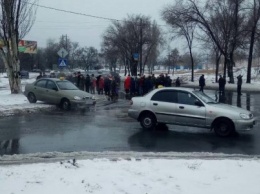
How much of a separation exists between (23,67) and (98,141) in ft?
313

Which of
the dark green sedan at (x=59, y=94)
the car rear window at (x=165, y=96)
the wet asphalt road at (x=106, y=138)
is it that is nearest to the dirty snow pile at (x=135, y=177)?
the wet asphalt road at (x=106, y=138)

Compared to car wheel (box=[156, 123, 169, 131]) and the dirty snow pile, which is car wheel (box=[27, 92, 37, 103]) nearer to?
car wheel (box=[156, 123, 169, 131])

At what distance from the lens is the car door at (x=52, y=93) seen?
752 inches

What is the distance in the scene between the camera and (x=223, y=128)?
11641mm

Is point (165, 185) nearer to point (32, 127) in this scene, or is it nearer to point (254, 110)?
point (32, 127)

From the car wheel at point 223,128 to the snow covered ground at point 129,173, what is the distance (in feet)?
9.01

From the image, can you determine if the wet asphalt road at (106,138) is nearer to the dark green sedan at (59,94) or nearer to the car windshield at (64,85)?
the dark green sedan at (59,94)

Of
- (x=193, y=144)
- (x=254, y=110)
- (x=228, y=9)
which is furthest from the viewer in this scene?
(x=228, y=9)

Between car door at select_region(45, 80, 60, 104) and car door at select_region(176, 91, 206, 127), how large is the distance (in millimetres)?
8313

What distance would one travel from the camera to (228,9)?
4459 centimetres

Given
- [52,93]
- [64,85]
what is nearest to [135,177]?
[52,93]

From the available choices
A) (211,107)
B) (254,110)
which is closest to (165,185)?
(211,107)

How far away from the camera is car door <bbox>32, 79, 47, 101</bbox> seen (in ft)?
65.1

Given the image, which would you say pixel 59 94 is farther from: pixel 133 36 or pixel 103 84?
pixel 133 36
